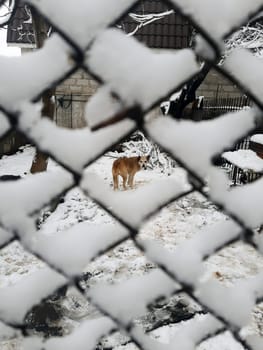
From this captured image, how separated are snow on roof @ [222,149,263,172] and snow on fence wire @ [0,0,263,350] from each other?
13.2 feet

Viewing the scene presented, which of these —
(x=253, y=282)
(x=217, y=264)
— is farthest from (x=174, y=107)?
(x=253, y=282)

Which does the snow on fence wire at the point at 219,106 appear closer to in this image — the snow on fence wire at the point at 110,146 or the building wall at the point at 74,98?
the building wall at the point at 74,98

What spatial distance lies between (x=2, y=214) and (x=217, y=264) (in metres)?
3.80

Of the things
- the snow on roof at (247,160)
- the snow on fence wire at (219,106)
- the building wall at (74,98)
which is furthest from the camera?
the building wall at (74,98)

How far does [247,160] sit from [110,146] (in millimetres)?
4847

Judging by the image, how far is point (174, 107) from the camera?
796 centimetres

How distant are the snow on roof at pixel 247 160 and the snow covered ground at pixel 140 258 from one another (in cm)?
89

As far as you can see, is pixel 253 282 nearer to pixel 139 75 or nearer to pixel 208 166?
pixel 208 166

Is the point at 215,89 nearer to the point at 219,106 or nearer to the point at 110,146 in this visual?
the point at 219,106

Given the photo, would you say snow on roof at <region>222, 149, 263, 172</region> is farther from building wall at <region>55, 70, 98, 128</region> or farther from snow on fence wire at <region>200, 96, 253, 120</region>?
building wall at <region>55, 70, 98, 128</region>

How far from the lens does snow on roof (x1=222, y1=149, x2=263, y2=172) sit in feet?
15.2

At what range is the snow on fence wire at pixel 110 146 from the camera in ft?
1.63

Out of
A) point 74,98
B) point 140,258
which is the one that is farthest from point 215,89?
point 140,258

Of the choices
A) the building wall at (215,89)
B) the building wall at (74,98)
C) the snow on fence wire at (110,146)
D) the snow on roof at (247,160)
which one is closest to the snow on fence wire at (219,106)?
the building wall at (215,89)
